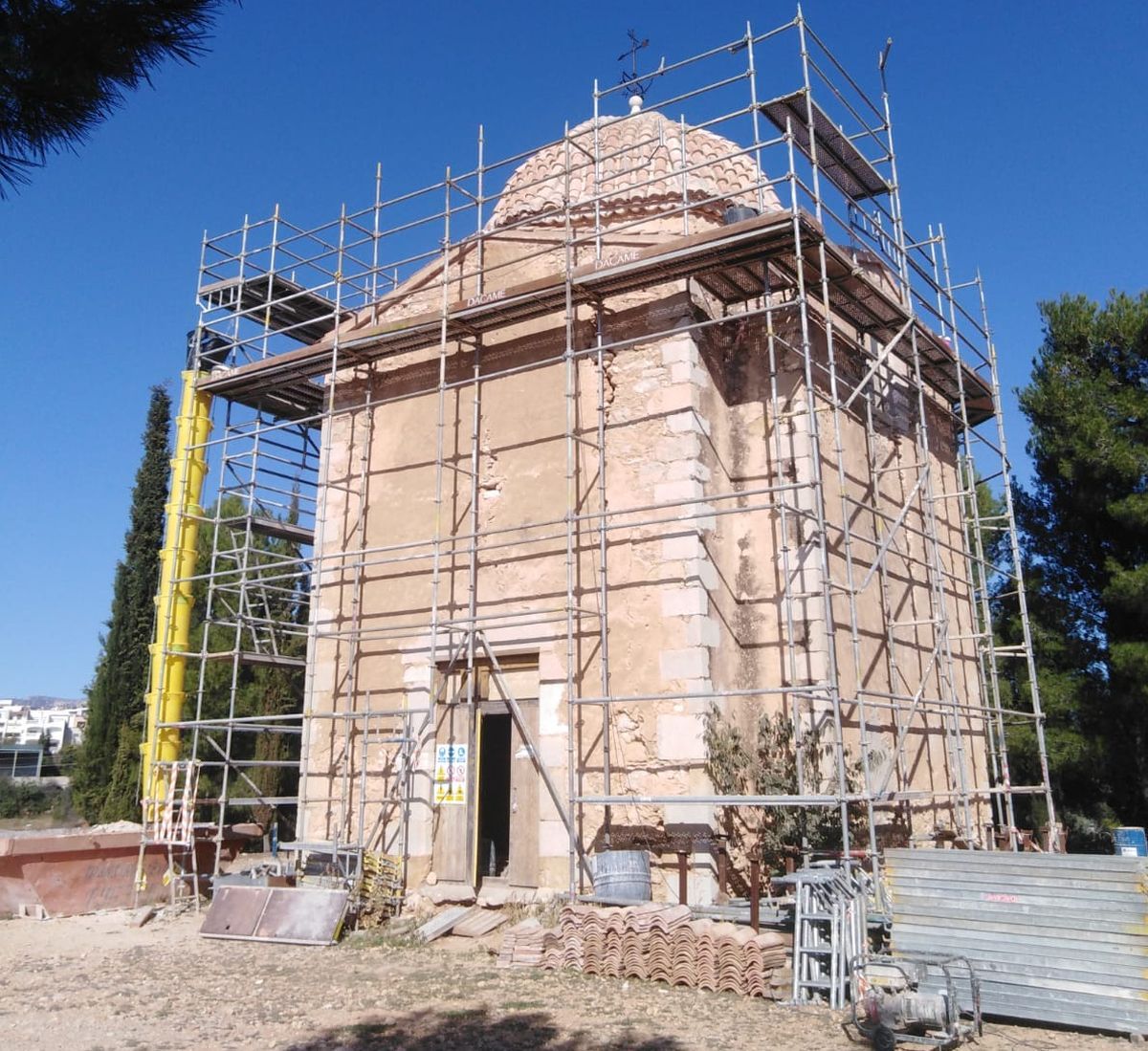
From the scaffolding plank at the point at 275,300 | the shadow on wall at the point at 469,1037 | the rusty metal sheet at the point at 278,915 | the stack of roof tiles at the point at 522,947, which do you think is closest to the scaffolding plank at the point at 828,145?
the scaffolding plank at the point at 275,300

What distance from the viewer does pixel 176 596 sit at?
1452 cm

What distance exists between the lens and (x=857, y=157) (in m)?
13.4

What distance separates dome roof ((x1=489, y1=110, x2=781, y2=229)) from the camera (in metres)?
12.5

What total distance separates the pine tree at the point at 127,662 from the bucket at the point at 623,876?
49.6 ft

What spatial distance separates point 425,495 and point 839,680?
212 inches

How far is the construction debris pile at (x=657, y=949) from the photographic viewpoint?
7656 mm

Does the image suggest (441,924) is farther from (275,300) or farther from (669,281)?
(275,300)

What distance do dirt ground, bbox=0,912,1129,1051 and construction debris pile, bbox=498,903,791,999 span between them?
0.13 metres

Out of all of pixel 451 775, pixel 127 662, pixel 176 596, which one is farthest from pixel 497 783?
pixel 127 662

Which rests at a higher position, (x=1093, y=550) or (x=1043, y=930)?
(x=1093, y=550)

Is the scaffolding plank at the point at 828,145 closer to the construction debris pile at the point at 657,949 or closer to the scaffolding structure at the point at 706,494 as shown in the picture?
the scaffolding structure at the point at 706,494

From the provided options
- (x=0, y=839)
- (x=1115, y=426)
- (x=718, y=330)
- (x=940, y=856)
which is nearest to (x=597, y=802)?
(x=940, y=856)

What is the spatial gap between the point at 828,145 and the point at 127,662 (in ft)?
61.6

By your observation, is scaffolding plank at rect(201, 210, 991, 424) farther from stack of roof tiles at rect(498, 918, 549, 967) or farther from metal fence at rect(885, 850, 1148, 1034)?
stack of roof tiles at rect(498, 918, 549, 967)
